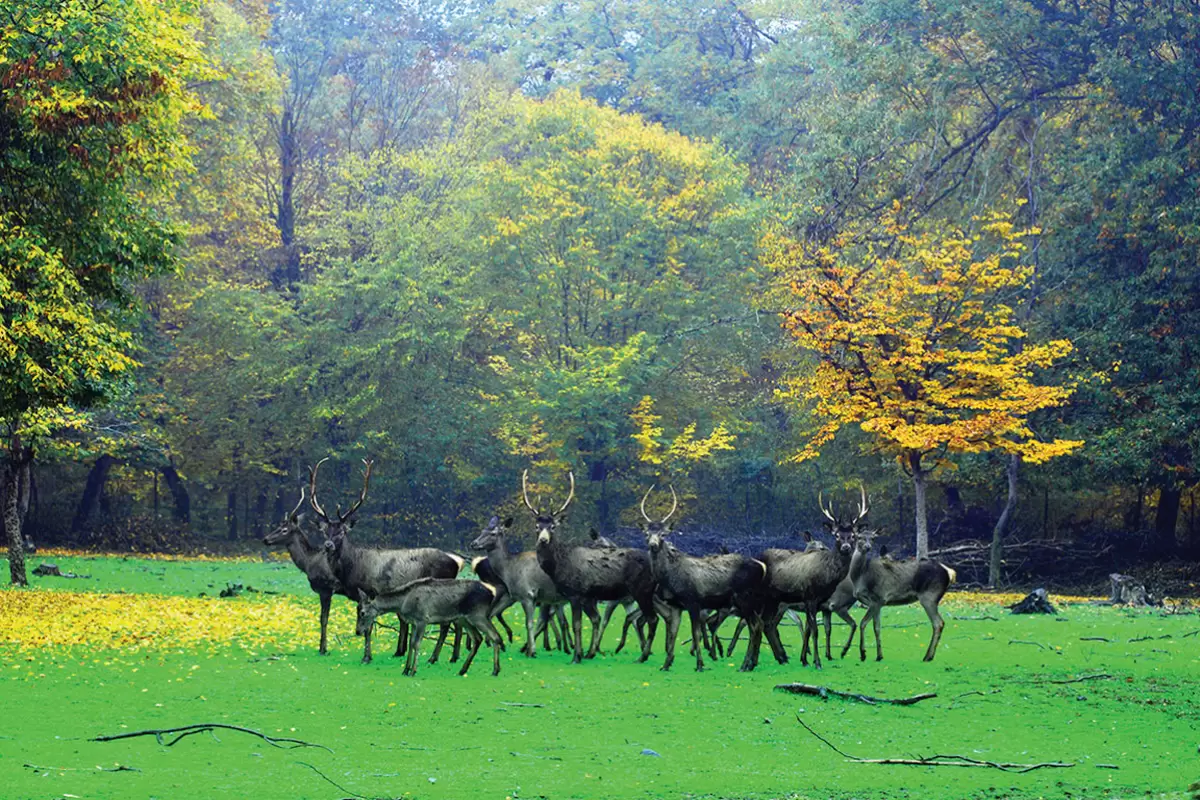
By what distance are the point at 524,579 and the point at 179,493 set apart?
3361cm

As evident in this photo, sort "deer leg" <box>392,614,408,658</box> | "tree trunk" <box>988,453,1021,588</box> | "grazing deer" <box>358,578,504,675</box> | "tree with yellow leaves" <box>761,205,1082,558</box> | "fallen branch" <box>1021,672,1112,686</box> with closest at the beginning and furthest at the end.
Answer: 1. "fallen branch" <box>1021,672,1112,686</box>
2. "grazing deer" <box>358,578,504,675</box>
3. "deer leg" <box>392,614,408,658</box>
4. "tree with yellow leaves" <box>761,205,1082,558</box>
5. "tree trunk" <box>988,453,1021,588</box>

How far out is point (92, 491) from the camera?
46.1 meters

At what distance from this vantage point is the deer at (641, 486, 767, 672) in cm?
1778

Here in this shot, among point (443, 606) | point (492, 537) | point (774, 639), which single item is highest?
point (492, 537)

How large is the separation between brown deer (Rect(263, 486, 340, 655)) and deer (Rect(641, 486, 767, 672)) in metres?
4.38

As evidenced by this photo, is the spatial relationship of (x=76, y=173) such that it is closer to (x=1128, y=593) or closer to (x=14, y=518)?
(x=14, y=518)

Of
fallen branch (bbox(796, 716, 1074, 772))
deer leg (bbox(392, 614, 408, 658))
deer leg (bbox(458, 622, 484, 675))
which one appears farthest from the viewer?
deer leg (bbox(392, 614, 408, 658))

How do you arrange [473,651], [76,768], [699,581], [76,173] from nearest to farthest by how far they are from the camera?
[76,768]
[473,651]
[699,581]
[76,173]

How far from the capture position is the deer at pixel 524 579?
18.7 meters

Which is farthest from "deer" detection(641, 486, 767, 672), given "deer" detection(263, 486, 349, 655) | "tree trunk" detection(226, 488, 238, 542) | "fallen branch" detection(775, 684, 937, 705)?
"tree trunk" detection(226, 488, 238, 542)

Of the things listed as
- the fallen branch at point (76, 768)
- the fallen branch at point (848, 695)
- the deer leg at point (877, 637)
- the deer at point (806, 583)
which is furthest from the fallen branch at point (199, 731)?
the deer leg at point (877, 637)

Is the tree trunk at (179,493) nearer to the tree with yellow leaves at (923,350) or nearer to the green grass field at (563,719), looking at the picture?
the tree with yellow leaves at (923,350)

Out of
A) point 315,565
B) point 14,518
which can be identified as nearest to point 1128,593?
point 315,565

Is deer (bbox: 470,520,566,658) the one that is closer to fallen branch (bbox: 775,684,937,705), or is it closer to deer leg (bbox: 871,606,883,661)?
deer leg (bbox: 871,606,883,661)
